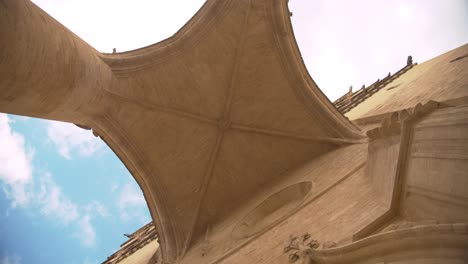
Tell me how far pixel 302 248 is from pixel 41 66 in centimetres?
348

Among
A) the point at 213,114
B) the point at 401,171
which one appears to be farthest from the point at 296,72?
the point at 401,171

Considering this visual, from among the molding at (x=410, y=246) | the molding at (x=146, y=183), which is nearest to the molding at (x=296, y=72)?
the molding at (x=146, y=183)

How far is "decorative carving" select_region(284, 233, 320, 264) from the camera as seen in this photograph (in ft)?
13.7

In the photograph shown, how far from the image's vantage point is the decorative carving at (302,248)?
13.7 feet

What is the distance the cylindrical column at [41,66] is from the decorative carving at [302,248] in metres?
3.40

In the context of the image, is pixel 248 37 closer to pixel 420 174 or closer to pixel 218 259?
pixel 218 259

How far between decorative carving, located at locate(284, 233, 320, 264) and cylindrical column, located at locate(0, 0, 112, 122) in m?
3.40

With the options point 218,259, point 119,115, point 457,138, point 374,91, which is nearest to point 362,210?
point 457,138

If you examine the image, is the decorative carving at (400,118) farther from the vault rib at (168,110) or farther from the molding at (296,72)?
the vault rib at (168,110)

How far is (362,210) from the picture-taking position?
185 inches

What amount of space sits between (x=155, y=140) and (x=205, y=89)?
1.62 m

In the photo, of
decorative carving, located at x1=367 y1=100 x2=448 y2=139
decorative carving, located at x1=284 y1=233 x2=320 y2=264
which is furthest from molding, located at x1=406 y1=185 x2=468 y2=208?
decorative carving, located at x1=284 y1=233 x2=320 y2=264

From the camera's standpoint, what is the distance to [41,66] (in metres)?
4.74

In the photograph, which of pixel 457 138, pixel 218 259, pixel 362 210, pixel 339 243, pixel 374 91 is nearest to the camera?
pixel 457 138
